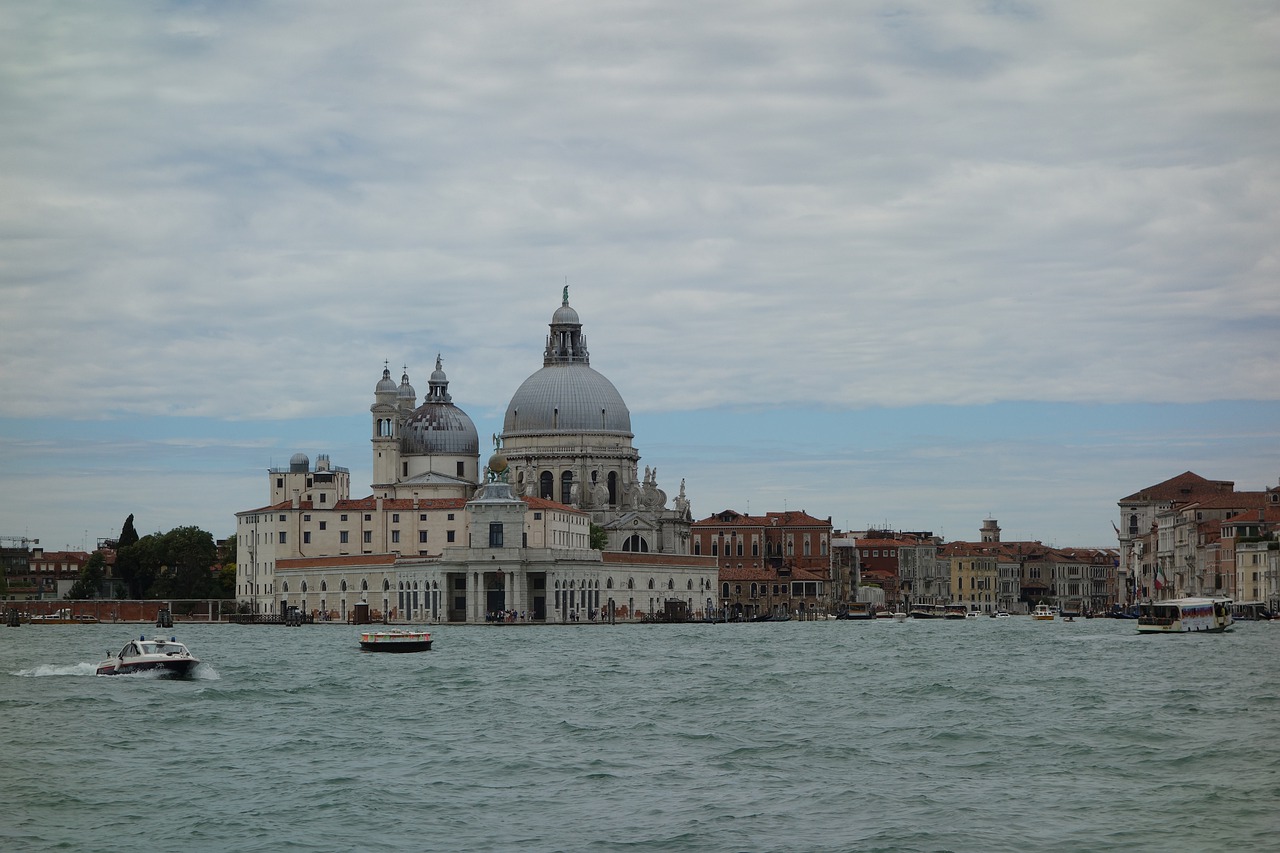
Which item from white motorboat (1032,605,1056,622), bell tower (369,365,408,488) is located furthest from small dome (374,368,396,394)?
white motorboat (1032,605,1056,622)

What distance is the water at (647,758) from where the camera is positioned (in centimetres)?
2269

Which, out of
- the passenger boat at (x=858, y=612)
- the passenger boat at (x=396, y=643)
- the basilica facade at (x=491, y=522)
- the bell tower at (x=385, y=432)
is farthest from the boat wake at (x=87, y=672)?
the passenger boat at (x=858, y=612)

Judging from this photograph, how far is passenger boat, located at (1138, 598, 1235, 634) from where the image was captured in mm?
77250

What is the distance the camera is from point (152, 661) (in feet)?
147

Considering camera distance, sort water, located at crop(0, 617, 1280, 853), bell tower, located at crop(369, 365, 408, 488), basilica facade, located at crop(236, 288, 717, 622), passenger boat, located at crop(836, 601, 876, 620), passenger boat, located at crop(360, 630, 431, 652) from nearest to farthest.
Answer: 1. water, located at crop(0, 617, 1280, 853)
2. passenger boat, located at crop(360, 630, 431, 652)
3. basilica facade, located at crop(236, 288, 717, 622)
4. bell tower, located at crop(369, 365, 408, 488)
5. passenger boat, located at crop(836, 601, 876, 620)

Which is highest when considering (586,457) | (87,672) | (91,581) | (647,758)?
(586,457)

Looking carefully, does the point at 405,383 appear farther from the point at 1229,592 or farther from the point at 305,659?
the point at 305,659

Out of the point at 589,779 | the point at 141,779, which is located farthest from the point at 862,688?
the point at 141,779

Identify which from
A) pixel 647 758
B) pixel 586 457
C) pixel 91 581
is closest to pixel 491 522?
pixel 586 457

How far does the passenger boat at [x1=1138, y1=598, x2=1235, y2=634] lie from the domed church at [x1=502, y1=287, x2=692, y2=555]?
43173mm

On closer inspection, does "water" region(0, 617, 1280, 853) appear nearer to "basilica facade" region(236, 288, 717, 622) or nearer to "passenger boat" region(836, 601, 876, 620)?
"basilica facade" region(236, 288, 717, 622)

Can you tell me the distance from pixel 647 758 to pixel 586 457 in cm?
8954

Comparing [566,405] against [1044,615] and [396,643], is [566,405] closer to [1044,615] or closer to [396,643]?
[1044,615]

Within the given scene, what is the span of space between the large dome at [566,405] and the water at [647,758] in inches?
2654
